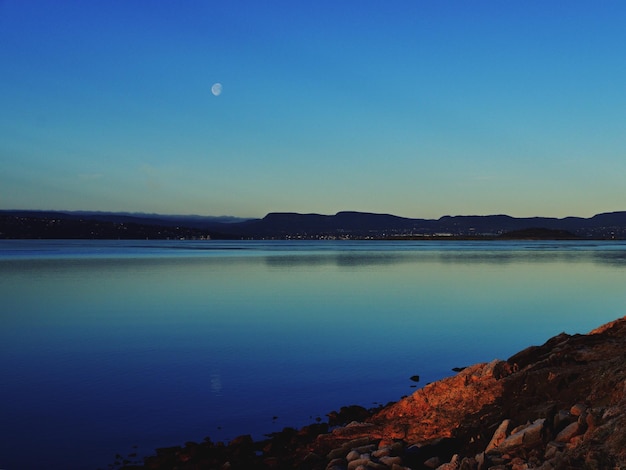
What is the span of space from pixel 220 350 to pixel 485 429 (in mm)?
12094

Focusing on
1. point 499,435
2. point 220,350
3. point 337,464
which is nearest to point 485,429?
point 499,435

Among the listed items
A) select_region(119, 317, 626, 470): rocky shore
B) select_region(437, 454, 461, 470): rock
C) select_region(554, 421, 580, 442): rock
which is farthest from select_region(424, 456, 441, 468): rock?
select_region(554, 421, 580, 442): rock

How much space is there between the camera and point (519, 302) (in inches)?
1422

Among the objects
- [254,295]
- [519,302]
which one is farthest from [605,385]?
[254,295]

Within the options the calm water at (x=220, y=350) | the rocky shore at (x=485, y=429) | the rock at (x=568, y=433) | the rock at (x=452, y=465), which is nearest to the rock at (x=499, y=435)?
the rocky shore at (x=485, y=429)

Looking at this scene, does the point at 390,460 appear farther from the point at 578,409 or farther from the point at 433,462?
the point at 578,409

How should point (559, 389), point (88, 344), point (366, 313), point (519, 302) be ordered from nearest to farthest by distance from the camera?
point (559, 389) → point (88, 344) → point (366, 313) → point (519, 302)

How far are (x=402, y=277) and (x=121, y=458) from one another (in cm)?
4767

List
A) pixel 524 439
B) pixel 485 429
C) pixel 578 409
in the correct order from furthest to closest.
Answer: pixel 485 429 < pixel 578 409 < pixel 524 439

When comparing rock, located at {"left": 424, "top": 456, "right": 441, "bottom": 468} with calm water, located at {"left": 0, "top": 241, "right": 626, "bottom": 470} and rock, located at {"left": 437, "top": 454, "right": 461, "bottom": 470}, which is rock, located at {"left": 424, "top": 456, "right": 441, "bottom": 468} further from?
calm water, located at {"left": 0, "top": 241, "right": 626, "bottom": 470}

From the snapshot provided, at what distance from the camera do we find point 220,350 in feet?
64.4

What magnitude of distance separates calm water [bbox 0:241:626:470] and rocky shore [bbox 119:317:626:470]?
1198mm

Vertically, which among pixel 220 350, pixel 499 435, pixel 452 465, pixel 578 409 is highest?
pixel 578 409

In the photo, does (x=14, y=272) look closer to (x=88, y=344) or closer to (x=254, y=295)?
(x=254, y=295)
